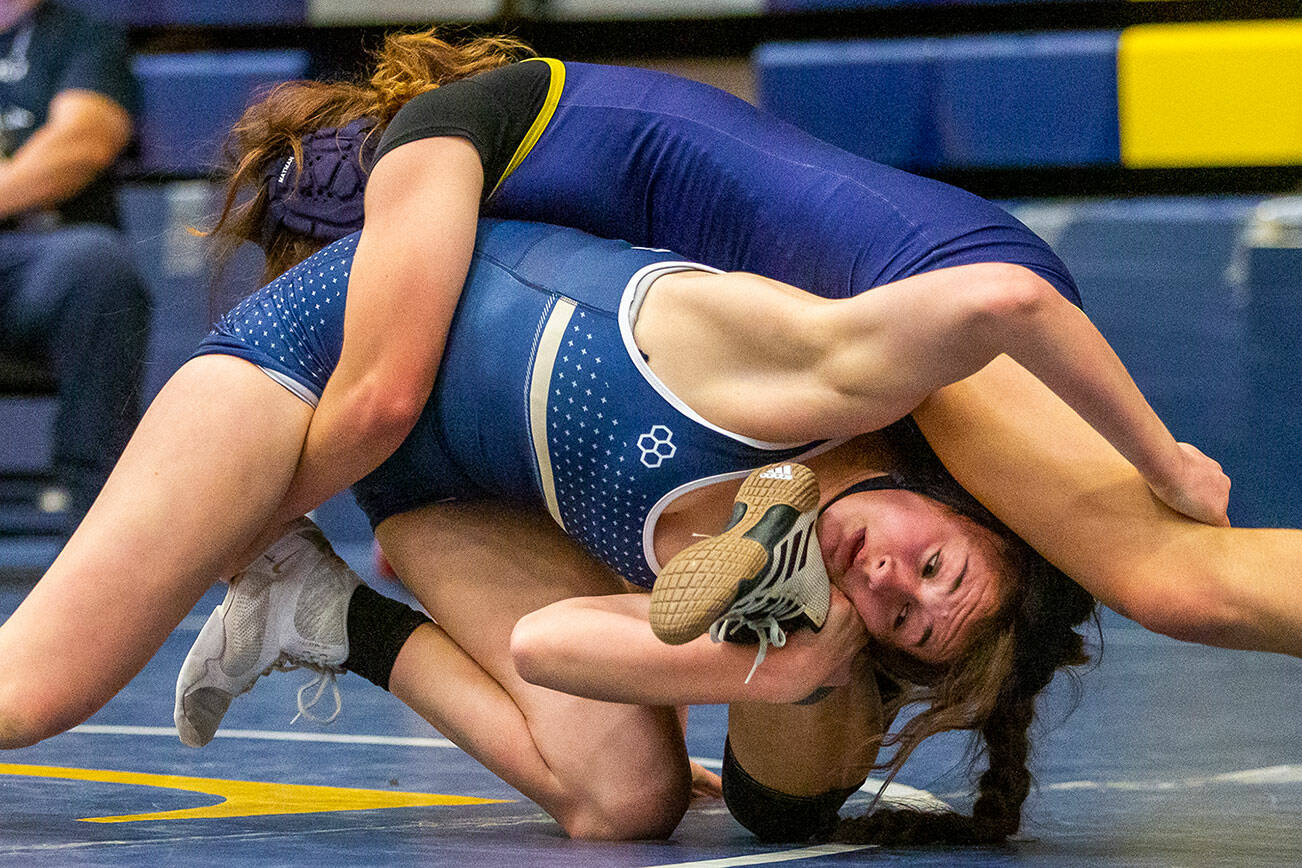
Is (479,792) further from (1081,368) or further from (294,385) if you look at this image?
(1081,368)

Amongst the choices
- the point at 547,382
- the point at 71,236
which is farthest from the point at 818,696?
the point at 71,236

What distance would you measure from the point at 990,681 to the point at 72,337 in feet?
8.73

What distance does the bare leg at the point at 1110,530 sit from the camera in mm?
1575

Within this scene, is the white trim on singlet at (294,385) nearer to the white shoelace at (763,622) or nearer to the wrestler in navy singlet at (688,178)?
the wrestler in navy singlet at (688,178)

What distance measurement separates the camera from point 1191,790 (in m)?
1.92

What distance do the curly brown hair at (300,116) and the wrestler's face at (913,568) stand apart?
0.79m

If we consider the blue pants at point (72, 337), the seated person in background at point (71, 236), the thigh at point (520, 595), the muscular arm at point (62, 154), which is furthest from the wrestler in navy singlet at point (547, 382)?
the muscular arm at point (62, 154)

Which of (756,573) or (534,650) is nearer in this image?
(756,573)

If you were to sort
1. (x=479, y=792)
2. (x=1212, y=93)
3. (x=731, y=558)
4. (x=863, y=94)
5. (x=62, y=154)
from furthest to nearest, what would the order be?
(x=863, y=94), (x=1212, y=93), (x=62, y=154), (x=479, y=792), (x=731, y=558)

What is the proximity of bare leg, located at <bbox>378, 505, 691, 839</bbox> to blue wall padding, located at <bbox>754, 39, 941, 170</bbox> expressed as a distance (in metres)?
2.58

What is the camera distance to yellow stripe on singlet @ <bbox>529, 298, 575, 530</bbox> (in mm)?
1690

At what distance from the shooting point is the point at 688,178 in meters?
1.90

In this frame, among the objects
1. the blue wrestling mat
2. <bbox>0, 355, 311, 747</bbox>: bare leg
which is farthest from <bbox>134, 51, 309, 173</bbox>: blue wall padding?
<bbox>0, 355, 311, 747</bbox>: bare leg

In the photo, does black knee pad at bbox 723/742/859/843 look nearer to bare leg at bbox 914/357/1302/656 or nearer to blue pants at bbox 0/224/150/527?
bare leg at bbox 914/357/1302/656
